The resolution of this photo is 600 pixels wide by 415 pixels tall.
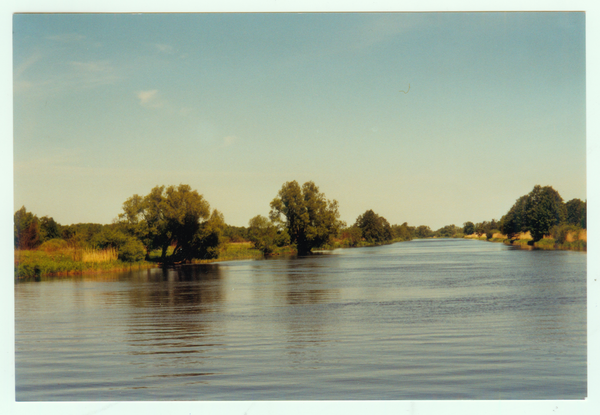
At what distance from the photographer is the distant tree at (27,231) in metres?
16.2

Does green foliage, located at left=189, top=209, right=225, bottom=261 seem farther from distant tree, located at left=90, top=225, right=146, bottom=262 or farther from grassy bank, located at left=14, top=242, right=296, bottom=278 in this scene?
distant tree, located at left=90, top=225, right=146, bottom=262

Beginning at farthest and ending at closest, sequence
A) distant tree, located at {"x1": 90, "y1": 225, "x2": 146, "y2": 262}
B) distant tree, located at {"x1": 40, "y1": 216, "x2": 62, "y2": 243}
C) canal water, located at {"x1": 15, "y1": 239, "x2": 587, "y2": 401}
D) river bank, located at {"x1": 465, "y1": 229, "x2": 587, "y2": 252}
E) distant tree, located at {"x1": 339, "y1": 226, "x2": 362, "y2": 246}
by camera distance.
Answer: distant tree, located at {"x1": 339, "y1": 226, "x2": 362, "y2": 246}
river bank, located at {"x1": 465, "y1": 229, "x2": 587, "y2": 252}
distant tree, located at {"x1": 90, "y1": 225, "x2": 146, "y2": 262}
distant tree, located at {"x1": 40, "y1": 216, "x2": 62, "y2": 243}
canal water, located at {"x1": 15, "y1": 239, "x2": 587, "y2": 401}

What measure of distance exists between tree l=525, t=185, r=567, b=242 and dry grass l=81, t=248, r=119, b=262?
863 inches

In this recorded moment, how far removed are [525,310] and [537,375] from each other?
17.7ft

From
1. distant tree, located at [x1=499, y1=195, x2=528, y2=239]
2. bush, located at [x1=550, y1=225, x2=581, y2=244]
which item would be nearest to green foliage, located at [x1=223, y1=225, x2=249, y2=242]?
distant tree, located at [x1=499, y1=195, x2=528, y2=239]

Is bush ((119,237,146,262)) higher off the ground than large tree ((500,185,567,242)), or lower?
lower

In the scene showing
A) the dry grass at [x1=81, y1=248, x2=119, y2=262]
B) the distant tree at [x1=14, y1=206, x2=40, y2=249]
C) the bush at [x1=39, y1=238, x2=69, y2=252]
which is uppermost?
the distant tree at [x1=14, y1=206, x2=40, y2=249]

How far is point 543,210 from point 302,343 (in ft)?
61.7

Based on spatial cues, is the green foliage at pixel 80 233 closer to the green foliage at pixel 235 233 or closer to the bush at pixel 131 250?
the bush at pixel 131 250

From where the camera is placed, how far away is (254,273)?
73.0ft

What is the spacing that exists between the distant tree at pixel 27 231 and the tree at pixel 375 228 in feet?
61.1

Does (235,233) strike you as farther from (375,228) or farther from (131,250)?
(375,228)

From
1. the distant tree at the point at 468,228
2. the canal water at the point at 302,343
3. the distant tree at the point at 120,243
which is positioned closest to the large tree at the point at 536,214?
the distant tree at the point at 468,228

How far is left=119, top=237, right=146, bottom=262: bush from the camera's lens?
24266mm
